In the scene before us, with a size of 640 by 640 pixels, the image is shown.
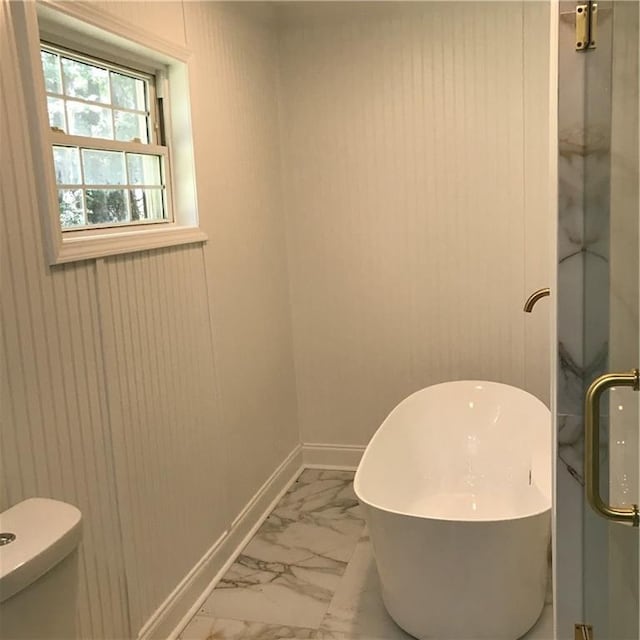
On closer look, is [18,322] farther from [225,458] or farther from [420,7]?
[420,7]

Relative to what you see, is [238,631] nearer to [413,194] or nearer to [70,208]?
[70,208]

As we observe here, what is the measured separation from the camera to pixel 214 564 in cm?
286

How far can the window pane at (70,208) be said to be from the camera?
2158 mm

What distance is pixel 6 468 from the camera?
1.71 metres

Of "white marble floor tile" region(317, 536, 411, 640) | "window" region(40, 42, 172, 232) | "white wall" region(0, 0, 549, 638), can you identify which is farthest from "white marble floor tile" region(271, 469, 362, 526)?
"window" region(40, 42, 172, 232)

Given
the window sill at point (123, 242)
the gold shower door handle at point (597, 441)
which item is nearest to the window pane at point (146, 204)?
the window sill at point (123, 242)

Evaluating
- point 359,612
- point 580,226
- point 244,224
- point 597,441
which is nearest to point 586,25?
point 580,226

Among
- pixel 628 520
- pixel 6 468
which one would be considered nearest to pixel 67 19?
pixel 6 468

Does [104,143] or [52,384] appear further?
[104,143]

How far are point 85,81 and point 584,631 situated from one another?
210 centimetres

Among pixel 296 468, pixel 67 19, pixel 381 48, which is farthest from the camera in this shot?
pixel 296 468

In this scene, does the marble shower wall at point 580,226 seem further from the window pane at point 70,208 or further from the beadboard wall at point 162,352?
the window pane at point 70,208

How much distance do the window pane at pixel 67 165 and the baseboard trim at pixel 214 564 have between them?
1.48 m

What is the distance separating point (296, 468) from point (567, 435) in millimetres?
2860
